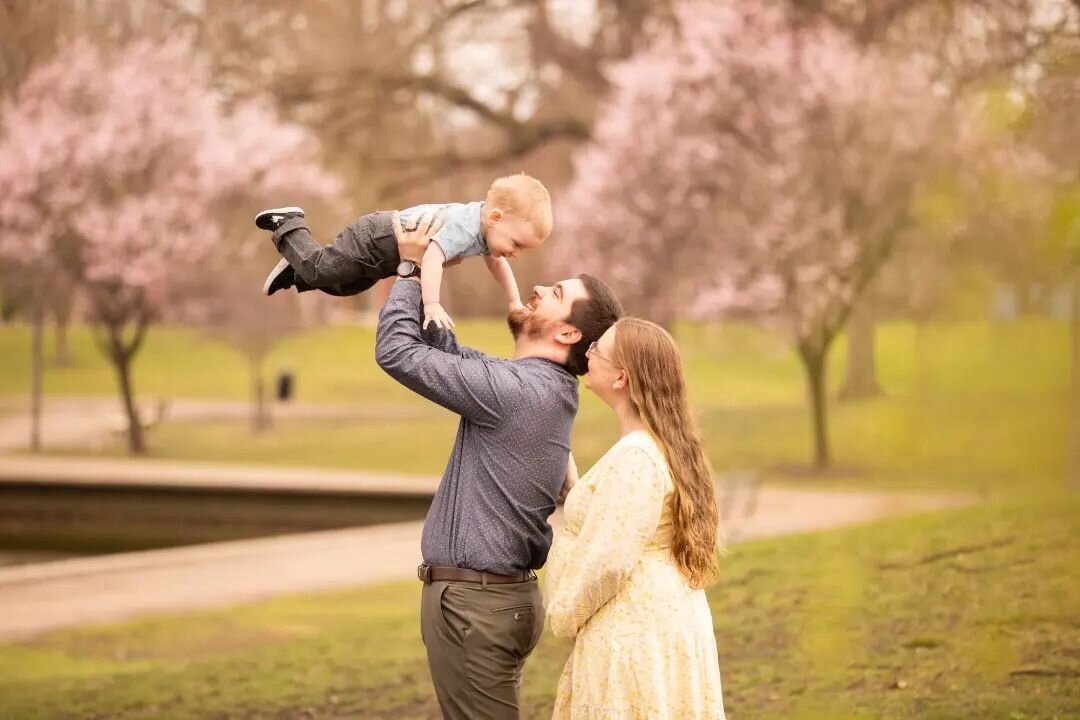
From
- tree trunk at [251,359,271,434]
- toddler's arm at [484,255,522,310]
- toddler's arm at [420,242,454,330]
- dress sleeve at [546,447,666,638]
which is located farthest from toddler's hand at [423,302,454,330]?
tree trunk at [251,359,271,434]

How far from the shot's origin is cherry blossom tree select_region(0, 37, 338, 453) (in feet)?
44.5

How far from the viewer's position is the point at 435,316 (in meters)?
2.88

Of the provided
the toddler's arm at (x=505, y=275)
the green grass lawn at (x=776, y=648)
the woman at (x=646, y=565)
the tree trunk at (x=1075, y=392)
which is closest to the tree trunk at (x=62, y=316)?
the green grass lawn at (x=776, y=648)

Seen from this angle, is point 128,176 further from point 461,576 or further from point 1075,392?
point 461,576

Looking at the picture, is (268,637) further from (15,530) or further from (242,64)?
(242,64)

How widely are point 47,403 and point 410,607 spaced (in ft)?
25.7

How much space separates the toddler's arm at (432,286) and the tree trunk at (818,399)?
10661 millimetres

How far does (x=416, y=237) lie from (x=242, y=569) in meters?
6.30

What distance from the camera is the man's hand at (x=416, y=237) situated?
2.97 m

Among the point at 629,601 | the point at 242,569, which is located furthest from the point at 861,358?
the point at 629,601

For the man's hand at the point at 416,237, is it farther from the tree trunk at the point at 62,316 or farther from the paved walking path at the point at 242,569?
the tree trunk at the point at 62,316

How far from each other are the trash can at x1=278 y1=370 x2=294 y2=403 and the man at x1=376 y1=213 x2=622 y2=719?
483 inches

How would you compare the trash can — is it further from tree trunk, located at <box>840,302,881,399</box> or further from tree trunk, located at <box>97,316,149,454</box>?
tree trunk, located at <box>840,302,881,399</box>

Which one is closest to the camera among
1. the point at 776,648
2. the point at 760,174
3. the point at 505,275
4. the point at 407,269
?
the point at 407,269
